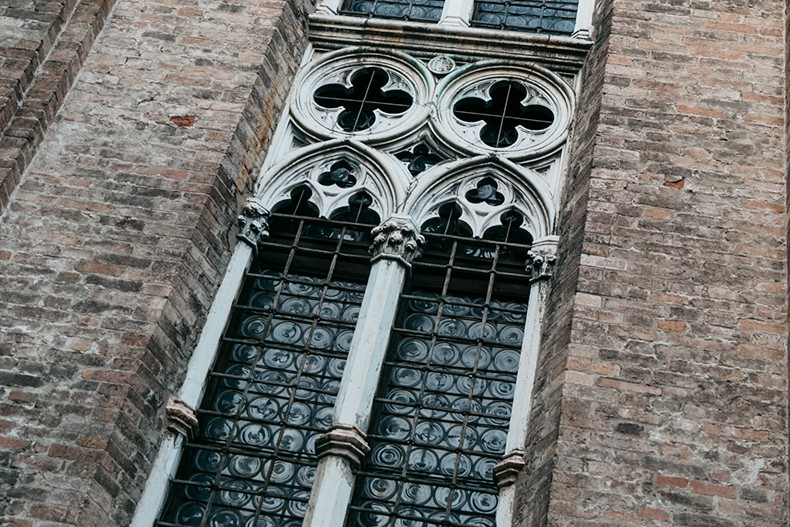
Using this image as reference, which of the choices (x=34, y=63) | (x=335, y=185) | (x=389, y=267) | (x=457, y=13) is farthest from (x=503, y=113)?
(x=34, y=63)

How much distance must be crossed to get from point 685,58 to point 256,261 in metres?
3.56

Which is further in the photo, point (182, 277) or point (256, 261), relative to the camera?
point (256, 261)

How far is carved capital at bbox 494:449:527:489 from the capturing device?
9.33 meters

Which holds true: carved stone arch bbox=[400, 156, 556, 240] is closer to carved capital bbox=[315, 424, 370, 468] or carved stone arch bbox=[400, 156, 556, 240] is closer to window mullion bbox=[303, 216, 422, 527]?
window mullion bbox=[303, 216, 422, 527]

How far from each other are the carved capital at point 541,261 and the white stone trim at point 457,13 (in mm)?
2750

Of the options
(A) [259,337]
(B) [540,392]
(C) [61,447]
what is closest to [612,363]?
(B) [540,392]

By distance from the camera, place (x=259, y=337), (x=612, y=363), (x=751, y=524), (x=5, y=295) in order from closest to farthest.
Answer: (x=751, y=524)
(x=612, y=363)
(x=5, y=295)
(x=259, y=337)

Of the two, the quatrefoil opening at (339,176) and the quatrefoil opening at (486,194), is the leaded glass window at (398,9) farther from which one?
the quatrefoil opening at (486,194)

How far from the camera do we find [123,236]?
1019cm

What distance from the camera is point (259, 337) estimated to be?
10.5m

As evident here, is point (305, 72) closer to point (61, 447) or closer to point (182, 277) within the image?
point (182, 277)

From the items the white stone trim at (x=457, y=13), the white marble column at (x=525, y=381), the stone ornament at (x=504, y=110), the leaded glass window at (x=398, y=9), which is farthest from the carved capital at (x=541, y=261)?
the leaded glass window at (x=398, y=9)

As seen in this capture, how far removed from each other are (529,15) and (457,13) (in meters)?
0.68

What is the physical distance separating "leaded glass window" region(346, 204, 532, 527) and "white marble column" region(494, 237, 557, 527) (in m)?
0.16
